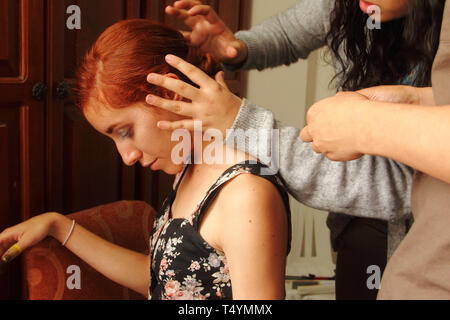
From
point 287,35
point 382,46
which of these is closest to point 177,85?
point 382,46

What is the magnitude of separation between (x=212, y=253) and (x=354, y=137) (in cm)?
49

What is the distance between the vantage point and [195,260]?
1035mm

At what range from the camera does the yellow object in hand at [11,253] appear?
1.15m

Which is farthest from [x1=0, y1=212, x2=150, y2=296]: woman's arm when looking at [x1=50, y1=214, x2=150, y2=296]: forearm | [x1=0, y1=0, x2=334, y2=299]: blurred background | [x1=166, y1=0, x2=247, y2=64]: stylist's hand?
[x1=166, y1=0, x2=247, y2=64]: stylist's hand

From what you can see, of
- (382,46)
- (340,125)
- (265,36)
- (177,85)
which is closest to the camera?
(340,125)

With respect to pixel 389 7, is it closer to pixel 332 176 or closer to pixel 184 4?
pixel 332 176

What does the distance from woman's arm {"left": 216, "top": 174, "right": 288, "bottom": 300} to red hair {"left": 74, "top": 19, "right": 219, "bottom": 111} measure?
0.29 meters

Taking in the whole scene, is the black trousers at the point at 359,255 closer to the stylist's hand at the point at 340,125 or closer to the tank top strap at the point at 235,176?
the tank top strap at the point at 235,176

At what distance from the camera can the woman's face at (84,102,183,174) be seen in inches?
41.0

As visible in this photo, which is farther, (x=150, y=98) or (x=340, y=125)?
(x=150, y=98)

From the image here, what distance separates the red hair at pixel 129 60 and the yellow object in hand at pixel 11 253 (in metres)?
0.42

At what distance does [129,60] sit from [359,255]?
759mm

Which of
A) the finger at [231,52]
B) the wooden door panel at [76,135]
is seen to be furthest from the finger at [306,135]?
the wooden door panel at [76,135]

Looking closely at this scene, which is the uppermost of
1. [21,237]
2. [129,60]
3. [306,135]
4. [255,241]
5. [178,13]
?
[178,13]
